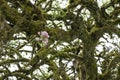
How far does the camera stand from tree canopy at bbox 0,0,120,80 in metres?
5.91

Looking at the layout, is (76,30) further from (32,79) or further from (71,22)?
(32,79)

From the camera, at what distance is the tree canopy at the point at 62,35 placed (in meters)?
5.91

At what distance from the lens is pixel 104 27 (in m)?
7.68

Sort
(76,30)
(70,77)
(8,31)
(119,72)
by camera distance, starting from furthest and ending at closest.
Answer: (70,77) < (119,72) < (76,30) < (8,31)

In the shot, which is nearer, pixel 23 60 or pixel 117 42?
pixel 23 60

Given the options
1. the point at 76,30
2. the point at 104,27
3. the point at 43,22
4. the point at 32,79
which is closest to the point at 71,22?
the point at 76,30

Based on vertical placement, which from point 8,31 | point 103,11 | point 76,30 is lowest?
point 8,31

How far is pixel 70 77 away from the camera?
31.8 ft

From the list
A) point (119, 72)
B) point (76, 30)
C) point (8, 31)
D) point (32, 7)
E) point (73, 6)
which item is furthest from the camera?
point (119, 72)

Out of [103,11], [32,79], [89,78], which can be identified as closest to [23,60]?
[32,79]

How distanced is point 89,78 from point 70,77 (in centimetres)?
144

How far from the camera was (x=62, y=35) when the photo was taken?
6.76 metres

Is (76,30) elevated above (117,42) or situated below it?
below

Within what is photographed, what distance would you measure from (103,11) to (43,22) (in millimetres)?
2104
